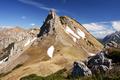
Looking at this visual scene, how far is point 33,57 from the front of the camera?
131500 mm

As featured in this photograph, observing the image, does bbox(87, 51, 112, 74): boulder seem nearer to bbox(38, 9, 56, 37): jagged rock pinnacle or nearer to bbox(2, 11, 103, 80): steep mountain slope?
bbox(2, 11, 103, 80): steep mountain slope

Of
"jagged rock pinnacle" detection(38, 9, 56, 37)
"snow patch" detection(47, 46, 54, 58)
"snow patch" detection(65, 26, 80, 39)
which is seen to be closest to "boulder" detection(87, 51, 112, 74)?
"snow patch" detection(47, 46, 54, 58)

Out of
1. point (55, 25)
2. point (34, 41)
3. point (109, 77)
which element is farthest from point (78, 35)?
point (109, 77)

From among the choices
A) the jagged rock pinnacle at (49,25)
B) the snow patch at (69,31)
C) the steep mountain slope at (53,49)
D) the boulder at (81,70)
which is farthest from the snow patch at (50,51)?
the boulder at (81,70)

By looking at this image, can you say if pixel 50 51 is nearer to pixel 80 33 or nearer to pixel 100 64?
pixel 80 33

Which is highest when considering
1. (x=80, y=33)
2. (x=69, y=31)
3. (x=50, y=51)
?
(x=69, y=31)

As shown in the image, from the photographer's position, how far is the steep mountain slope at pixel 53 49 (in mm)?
112562

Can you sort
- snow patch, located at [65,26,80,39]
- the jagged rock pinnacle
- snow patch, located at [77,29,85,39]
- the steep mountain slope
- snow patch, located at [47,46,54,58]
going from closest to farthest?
the steep mountain slope → snow patch, located at [47,46,54,58] → the jagged rock pinnacle → snow patch, located at [65,26,80,39] → snow patch, located at [77,29,85,39]

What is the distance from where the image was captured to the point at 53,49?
135 metres

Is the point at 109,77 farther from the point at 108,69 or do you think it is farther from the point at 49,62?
the point at 49,62

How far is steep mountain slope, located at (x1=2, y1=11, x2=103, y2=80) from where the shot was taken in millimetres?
112562

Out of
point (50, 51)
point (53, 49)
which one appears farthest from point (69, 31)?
point (50, 51)

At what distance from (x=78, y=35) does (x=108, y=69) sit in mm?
101597

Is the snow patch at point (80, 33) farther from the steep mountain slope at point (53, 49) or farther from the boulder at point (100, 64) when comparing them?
the boulder at point (100, 64)
